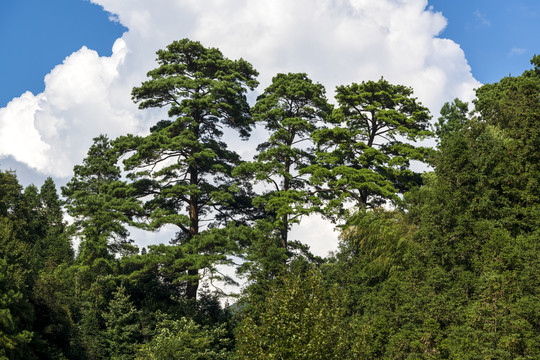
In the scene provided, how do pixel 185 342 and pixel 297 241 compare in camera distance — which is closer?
pixel 185 342

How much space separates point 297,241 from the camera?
109 ft

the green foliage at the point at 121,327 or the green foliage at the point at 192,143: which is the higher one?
the green foliage at the point at 192,143

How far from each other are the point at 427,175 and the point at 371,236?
182 inches

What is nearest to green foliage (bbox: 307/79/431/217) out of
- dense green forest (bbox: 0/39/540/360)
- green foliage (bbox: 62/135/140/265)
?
dense green forest (bbox: 0/39/540/360)

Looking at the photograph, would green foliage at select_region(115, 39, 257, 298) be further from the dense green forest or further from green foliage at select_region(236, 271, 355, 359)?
green foliage at select_region(236, 271, 355, 359)

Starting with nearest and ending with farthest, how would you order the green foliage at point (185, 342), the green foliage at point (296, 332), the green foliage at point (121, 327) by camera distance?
the green foliage at point (296, 332) < the green foliage at point (185, 342) < the green foliage at point (121, 327)

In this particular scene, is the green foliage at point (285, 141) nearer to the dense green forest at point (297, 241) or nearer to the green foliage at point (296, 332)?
the dense green forest at point (297, 241)

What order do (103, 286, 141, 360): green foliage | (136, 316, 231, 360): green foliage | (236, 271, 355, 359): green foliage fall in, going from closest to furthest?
(236, 271, 355, 359): green foliage
(136, 316, 231, 360): green foliage
(103, 286, 141, 360): green foliage

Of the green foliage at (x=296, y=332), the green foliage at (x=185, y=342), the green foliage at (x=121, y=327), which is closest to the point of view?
the green foliage at (x=296, y=332)

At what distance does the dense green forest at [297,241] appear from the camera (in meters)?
16.1

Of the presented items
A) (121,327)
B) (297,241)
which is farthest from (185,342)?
(297,241)

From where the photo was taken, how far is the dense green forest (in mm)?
16094

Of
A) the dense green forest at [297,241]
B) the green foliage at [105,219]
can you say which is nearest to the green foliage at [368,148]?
the dense green forest at [297,241]

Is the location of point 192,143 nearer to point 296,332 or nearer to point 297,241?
point 297,241
